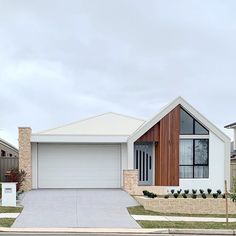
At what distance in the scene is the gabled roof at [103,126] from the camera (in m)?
26.5

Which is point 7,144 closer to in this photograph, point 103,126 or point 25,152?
point 103,126

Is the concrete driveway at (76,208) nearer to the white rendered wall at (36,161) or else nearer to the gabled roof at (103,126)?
the white rendered wall at (36,161)

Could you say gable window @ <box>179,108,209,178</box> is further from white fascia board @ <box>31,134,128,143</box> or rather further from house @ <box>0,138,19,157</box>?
house @ <box>0,138,19,157</box>

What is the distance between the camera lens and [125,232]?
44.4ft

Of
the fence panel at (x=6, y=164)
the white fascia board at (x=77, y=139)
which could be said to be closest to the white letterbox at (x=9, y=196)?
the white fascia board at (x=77, y=139)

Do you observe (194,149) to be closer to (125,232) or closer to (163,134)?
(163,134)

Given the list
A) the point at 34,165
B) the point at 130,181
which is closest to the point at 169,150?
the point at 130,181

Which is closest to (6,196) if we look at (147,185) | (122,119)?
(147,185)

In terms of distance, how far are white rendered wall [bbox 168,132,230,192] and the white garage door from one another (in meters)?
4.53

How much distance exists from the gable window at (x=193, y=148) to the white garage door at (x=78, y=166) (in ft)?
12.1

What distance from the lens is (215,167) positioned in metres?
25.2

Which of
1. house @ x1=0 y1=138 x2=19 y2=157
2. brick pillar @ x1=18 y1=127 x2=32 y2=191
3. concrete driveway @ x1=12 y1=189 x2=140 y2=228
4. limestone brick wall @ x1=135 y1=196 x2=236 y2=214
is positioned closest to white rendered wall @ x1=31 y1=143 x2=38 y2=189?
brick pillar @ x1=18 y1=127 x2=32 y2=191

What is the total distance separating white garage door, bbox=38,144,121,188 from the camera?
81.6ft

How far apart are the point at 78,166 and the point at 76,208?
7157mm
